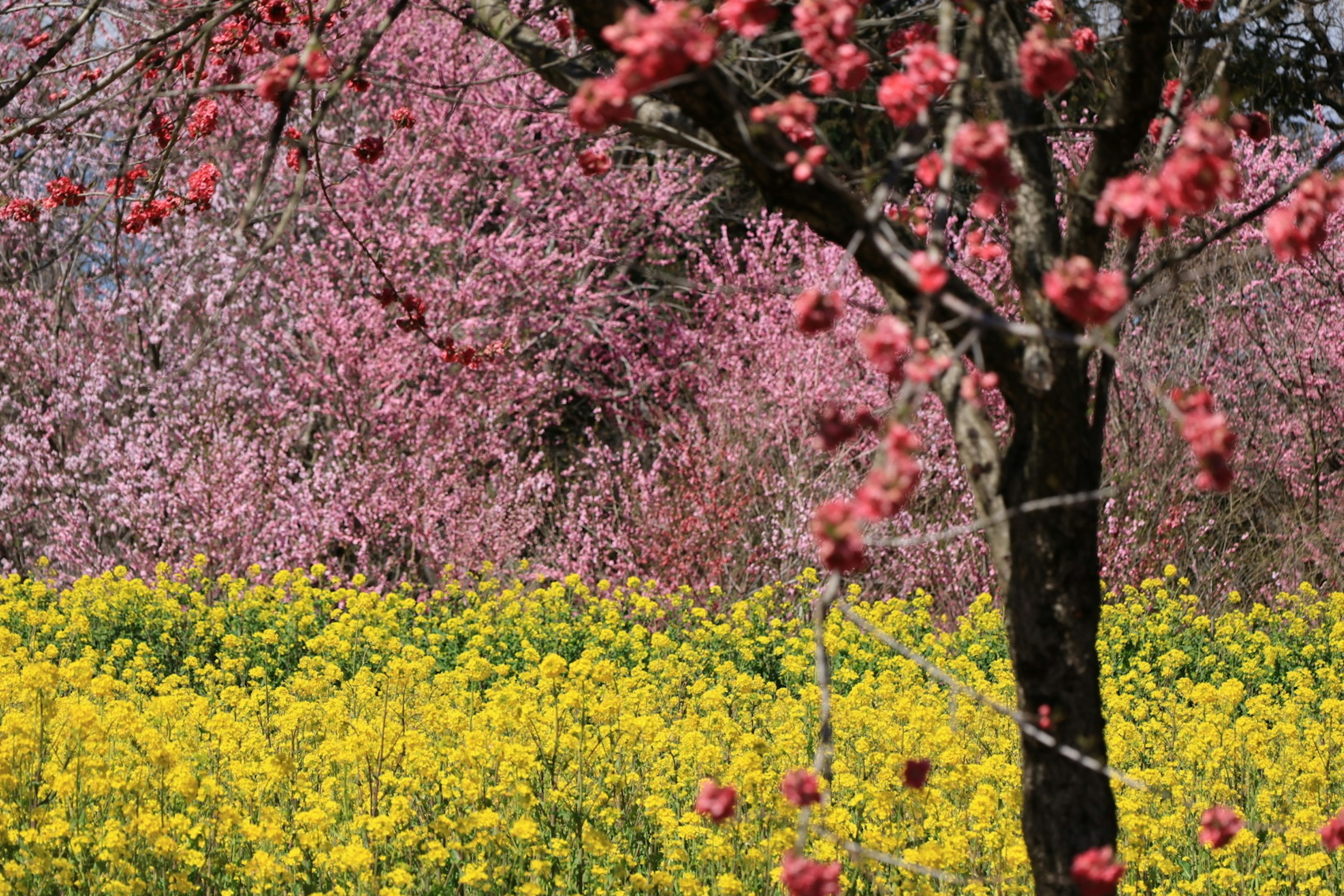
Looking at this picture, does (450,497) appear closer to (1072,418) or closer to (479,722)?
(479,722)

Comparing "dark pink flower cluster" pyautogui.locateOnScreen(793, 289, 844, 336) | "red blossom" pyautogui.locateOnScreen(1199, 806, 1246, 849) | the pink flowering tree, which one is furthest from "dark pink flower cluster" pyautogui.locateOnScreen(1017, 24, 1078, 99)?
"red blossom" pyautogui.locateOnScreen(1199, 806, 1246, 849)

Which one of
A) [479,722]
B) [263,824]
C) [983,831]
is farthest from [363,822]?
[983,831]

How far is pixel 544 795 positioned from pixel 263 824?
3.91ft

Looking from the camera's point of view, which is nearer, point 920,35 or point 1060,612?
point 1060,612

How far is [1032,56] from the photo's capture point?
2.08 meters

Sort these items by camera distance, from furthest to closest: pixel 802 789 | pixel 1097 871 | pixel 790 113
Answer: pixel 1097 871 → pixel 802 789 → pixel 790 113

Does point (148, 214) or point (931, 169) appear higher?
point (148, 214)

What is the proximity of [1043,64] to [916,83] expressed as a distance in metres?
0.19

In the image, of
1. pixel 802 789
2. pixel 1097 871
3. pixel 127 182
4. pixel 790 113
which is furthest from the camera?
pixel 127 182

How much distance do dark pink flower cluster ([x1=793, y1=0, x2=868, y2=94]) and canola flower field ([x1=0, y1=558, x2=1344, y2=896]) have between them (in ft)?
7.57

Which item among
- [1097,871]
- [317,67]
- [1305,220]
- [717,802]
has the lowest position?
[1097,871]

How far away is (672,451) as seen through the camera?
11.5 metres

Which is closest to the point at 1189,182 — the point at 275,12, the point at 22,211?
the point at 275,12

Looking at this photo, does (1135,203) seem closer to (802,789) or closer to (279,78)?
(802,789)
